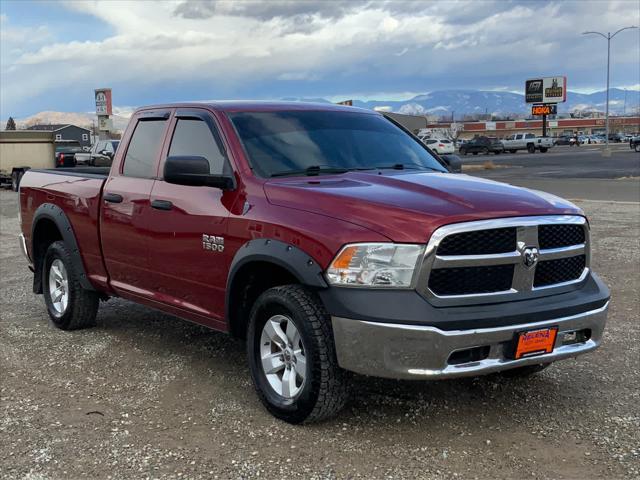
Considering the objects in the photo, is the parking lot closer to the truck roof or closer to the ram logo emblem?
the ram logo emblem

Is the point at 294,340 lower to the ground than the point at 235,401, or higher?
higher

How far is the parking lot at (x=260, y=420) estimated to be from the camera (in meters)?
3.74

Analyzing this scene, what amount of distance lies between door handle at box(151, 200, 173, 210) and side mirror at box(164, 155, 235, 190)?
445mm

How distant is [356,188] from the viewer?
13.9ft

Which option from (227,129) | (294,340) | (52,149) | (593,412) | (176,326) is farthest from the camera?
(52,149)

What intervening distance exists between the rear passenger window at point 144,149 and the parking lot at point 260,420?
1.47 metres

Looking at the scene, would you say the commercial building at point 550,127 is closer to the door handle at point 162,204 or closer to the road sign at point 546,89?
the road sign at point 546,89

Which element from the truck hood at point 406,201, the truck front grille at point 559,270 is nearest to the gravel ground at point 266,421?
the truck front grille at point 559,270

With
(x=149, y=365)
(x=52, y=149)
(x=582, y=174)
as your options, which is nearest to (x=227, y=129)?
(x=149, y=365)

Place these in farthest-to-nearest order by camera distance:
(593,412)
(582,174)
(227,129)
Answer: (582,174) < (227,129) < (593,412)

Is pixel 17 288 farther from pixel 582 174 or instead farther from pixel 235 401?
pixel 582 174

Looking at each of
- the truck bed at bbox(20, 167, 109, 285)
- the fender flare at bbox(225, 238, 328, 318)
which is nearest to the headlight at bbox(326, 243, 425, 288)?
the fender flare at bbox(225, 238, 328, 318)

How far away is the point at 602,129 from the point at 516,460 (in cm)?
14896

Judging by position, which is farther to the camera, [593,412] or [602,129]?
[602,129]
